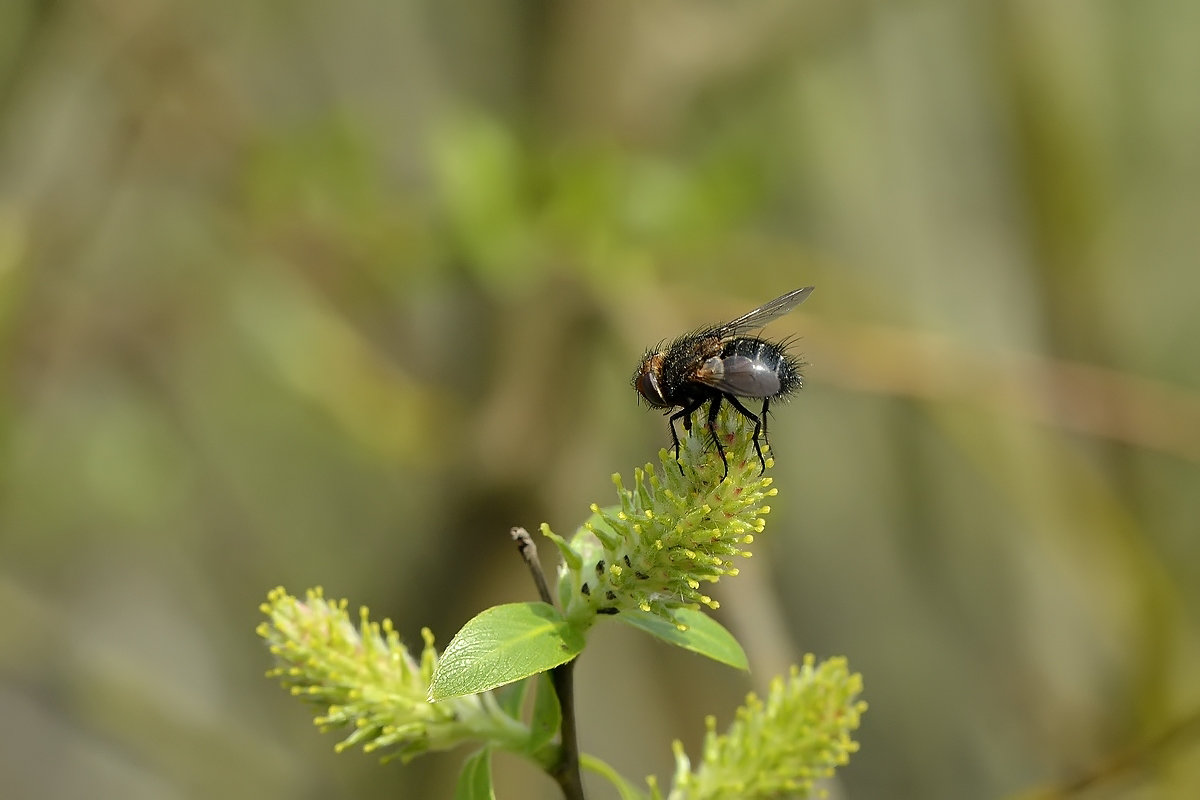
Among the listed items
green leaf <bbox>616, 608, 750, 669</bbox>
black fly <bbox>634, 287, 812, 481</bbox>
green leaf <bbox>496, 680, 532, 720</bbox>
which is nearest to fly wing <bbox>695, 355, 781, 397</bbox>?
black fly <bbox>634, 287, 812, 481</bbox>

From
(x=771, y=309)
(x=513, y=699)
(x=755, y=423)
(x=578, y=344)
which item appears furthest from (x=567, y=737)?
(x=578, y=344)

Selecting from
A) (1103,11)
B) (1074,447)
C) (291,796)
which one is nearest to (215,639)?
(291,796)

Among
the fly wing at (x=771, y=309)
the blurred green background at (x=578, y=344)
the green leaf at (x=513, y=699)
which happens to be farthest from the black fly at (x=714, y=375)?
the blurred green background at (x=578, y=344)

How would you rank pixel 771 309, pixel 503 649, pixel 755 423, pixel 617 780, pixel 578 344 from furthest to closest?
1. pixel 578 344
2. pixel 771 309
3. pixel 617 780
4. pixel 755 423
5. pixel 503 649

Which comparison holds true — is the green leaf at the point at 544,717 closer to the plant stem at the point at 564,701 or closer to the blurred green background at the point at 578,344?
the plant stem at the point at 564,701

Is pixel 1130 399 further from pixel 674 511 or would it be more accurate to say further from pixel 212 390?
pixel 212 390

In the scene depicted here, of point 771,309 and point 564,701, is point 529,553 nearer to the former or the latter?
point 564,701
